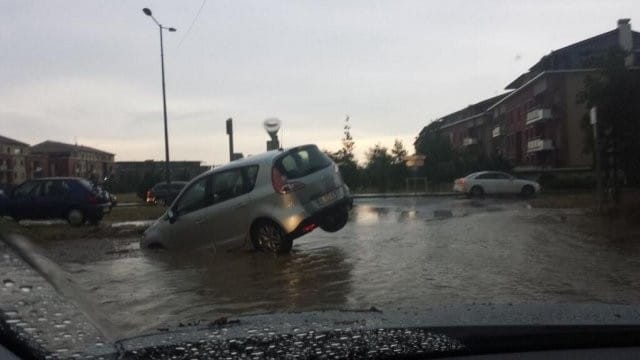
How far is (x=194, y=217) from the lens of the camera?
1200 centimetres

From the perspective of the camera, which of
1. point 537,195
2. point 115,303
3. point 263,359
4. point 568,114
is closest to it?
point 263,359

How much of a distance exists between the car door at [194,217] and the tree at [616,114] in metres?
12.1

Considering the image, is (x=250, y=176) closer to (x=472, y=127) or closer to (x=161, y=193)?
(x=161, y=193)

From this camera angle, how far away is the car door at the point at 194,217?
11.9 m

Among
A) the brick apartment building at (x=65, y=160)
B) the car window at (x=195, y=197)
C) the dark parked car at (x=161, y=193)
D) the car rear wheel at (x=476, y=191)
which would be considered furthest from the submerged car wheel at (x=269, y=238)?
the car rear wheel at (x=476, y=191)

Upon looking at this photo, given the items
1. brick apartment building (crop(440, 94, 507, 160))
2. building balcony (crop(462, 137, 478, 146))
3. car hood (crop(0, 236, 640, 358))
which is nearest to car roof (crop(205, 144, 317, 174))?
car hood (crop(0, 236, 640, 358))

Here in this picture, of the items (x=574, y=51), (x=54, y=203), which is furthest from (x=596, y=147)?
(x=574, y=51)

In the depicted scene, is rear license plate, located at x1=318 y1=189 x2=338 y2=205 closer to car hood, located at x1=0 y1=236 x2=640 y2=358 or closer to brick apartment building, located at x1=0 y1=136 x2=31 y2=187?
car hood, located at x1=0 y1=236 x2=640 y2=358

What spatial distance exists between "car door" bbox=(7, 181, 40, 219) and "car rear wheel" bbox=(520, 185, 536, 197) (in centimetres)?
2427

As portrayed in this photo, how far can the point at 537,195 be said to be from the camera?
35.6m

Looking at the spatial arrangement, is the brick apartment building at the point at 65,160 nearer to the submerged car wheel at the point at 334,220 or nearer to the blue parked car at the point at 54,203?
the blue parked car at the point at 54,203

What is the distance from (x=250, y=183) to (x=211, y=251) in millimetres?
1375

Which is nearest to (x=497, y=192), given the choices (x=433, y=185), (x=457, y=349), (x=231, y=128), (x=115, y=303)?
(x=433, y=185)

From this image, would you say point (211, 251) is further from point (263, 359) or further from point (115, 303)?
point (263, 359)
